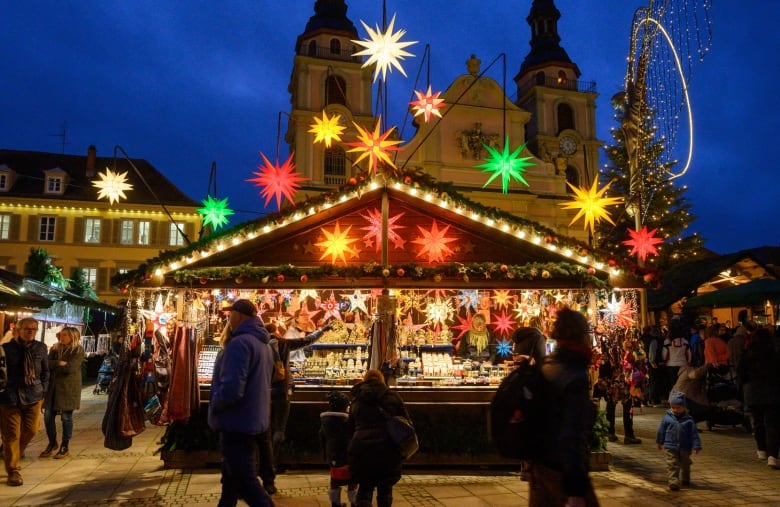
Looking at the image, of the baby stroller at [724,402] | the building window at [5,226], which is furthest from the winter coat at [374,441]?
the building window at [5,226]

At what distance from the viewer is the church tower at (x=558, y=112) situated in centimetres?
3709

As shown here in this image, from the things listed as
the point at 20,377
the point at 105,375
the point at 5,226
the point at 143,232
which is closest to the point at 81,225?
the point at 143,232

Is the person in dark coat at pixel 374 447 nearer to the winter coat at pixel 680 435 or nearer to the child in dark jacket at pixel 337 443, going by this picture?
the child in dark jacket at pixel 337 443

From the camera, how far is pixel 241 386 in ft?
13.5

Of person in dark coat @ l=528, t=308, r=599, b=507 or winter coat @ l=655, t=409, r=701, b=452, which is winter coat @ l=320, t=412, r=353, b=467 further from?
winter coat @ l=655, t=409, r=701, b=452

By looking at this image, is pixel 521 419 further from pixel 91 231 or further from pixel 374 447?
pixel 91 231

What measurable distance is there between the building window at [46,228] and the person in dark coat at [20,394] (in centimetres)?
3255

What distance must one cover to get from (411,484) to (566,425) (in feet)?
13.2

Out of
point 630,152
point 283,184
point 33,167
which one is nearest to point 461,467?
point 283,184

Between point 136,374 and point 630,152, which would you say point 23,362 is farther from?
point 630,152

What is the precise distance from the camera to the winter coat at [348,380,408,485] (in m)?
4.42

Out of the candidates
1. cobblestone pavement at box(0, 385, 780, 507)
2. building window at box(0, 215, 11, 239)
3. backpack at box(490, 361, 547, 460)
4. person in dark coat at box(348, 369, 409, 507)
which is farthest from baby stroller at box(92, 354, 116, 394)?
building window at box(0, 215, 11, 239)

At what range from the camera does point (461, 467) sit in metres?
7.19

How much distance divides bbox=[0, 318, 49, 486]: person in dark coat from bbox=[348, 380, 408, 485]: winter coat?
408cm
